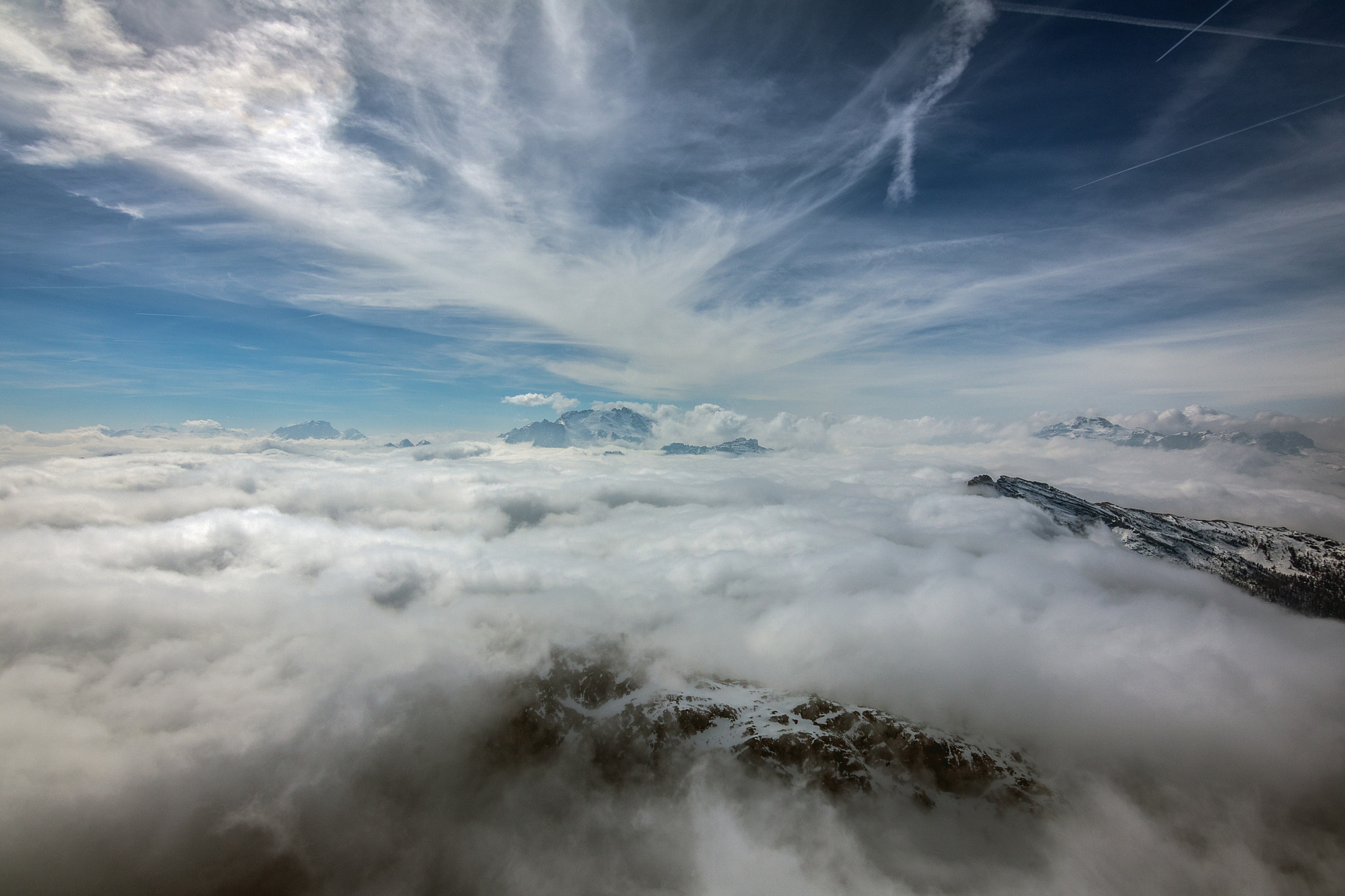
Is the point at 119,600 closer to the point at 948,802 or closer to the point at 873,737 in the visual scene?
the point at 873,737

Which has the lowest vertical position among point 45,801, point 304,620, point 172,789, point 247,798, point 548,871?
point 548,871

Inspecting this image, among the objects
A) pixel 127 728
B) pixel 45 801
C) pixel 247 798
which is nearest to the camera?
pixel 45 801

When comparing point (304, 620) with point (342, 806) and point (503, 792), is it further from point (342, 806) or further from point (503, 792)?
point (503, 792)

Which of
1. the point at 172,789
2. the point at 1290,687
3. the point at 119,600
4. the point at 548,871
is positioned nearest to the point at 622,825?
the point at 548,871

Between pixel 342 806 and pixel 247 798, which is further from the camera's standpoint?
pixel 342 806

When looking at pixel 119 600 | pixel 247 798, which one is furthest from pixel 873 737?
pixel 119 600

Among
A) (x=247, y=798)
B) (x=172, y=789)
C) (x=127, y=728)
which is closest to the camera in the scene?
(x=127, y=728)

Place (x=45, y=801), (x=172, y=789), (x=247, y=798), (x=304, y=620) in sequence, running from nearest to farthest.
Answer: (x=45, y=801)
(x=172, y=789)
(x=247, y=798)
(x=304, y=620)

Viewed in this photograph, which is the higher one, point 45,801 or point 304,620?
point 304,620

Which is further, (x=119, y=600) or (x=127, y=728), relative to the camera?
(x=119, y=600)
